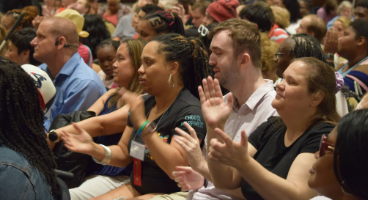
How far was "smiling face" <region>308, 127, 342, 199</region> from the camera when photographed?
3.99 ft

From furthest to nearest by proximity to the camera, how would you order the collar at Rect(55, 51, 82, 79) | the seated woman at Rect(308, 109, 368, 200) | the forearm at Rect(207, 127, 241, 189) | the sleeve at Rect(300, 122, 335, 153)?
the collar at Rect(55, 51, 82, 79), the forearm at Rect(207, 127, 241, 189), the sleeve at Rect(300, 122, 335, 153), the seated woman at Rect(308, 109, 368, 200)

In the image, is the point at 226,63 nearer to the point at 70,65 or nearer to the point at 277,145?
the point at 277,145

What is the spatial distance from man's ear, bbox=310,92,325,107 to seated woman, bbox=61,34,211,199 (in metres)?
0.72

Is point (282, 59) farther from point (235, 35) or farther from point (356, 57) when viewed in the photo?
point (356, 57)

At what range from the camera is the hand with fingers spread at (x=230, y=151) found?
4.80ft

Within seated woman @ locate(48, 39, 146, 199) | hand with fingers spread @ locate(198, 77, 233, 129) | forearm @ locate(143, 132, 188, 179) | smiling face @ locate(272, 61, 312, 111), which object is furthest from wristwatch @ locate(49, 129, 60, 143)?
smiling face @ locate(272, 61, 312, 111)

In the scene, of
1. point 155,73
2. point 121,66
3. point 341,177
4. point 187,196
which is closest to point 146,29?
point 121,66

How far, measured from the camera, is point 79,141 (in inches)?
94.3

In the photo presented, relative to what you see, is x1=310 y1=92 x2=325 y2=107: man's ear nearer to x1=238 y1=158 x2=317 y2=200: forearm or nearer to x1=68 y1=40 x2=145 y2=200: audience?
x1=238 y1=158 x2=317 y2=200: forearm

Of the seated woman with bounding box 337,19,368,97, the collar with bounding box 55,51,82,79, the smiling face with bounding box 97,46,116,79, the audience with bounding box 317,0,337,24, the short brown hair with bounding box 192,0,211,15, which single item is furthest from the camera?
the audience with bounding box 317,0,337,24

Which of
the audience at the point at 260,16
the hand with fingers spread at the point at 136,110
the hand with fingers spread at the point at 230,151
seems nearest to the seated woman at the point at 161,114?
the hand with fingers spread at the point at 136,110

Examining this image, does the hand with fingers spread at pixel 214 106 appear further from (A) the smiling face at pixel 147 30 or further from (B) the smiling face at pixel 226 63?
(A) the smiling face at pixel 147 30

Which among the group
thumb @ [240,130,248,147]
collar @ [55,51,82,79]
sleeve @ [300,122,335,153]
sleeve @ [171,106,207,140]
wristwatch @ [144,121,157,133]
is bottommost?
collar @ [55,51,82,79]

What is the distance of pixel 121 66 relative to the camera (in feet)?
9.93
